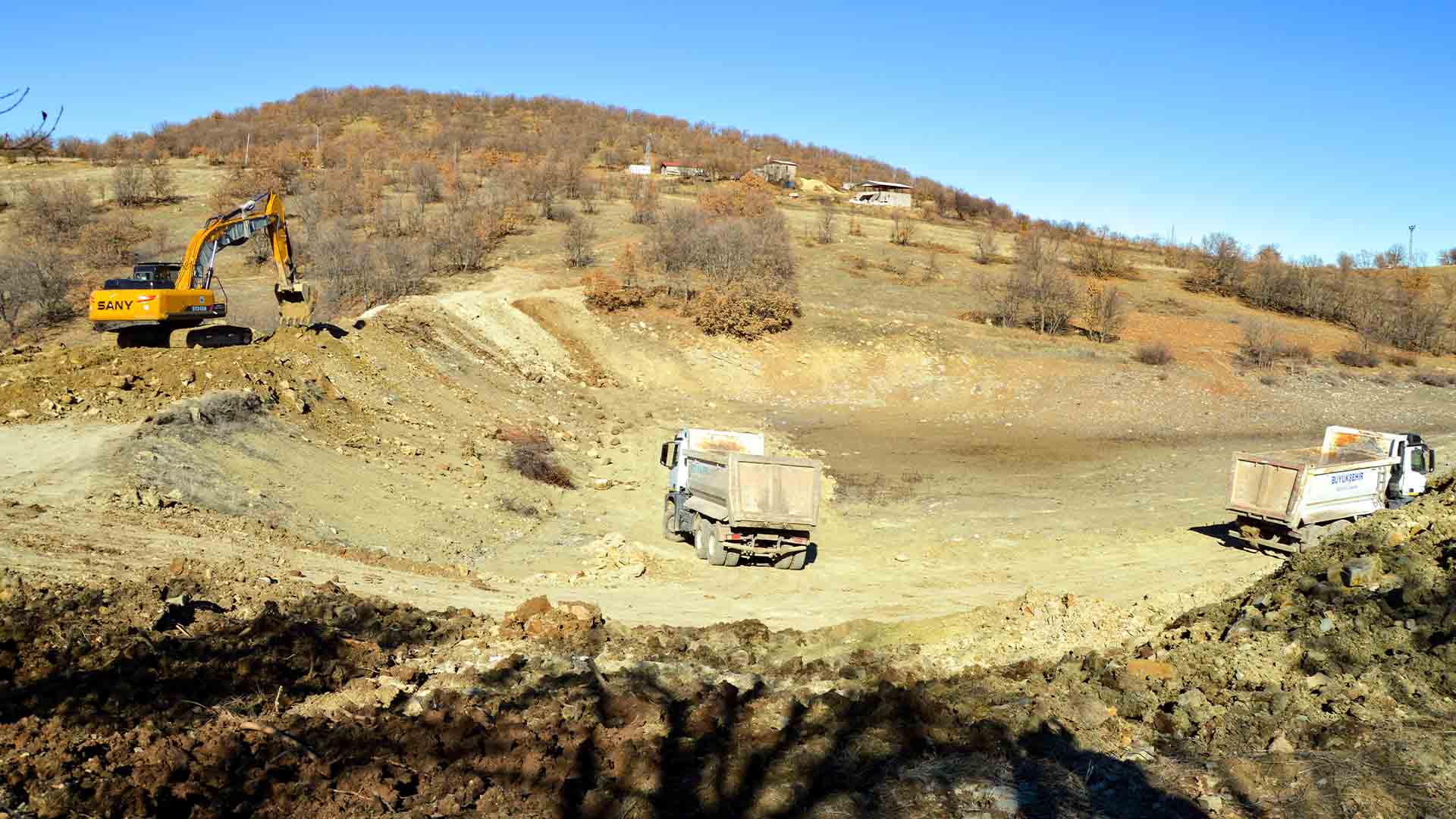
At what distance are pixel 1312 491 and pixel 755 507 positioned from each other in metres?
9.85

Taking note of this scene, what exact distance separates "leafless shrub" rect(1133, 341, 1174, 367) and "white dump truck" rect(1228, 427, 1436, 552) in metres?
17.8

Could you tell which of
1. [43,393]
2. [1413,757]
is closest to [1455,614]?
[1413,757]

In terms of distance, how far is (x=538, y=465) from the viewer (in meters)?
21.6

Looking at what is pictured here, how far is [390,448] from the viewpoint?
19.9 m

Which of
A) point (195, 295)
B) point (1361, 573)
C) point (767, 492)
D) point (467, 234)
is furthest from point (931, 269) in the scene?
point (1361, 573)

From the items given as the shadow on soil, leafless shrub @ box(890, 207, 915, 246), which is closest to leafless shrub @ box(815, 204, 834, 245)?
leafless shrub @ box(890, 207, 915, 246)

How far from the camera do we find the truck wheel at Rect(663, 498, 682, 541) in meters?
18.1

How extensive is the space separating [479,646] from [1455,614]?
31.8ft

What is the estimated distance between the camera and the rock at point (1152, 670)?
9023 millimetres

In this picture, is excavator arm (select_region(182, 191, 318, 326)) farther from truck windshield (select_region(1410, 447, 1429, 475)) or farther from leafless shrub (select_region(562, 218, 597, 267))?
truck windshield (select_region(1410, 447, 1429, 475))

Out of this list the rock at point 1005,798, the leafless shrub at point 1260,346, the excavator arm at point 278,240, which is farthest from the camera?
the leafless shrub at point 1260,346

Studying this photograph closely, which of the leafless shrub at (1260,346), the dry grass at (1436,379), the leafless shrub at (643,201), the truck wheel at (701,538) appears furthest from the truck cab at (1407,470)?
the leafless shrub at (643,201)

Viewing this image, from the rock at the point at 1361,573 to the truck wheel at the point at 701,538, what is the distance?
30.5 feet

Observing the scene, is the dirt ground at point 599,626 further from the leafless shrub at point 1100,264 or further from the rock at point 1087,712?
the leafless shrub at point 1100,264
